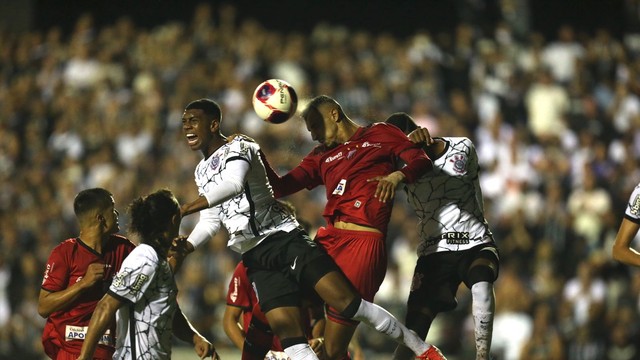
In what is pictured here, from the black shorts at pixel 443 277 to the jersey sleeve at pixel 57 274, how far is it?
9.40 ft

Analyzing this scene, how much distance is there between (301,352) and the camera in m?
7.21

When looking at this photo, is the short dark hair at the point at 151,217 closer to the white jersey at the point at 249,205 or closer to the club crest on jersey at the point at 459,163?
the white jersey at the point at 249,205

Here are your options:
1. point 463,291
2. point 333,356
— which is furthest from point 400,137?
point 463,291

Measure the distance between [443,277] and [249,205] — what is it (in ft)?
5.88

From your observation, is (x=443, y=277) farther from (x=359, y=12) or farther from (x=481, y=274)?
(x=359, y=12)

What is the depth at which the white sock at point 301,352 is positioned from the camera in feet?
23.6

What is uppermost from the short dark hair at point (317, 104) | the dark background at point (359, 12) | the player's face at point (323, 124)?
the dark background at point (359, 12)

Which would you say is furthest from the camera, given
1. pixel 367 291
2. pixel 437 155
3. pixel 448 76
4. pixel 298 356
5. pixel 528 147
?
pixel 448 76

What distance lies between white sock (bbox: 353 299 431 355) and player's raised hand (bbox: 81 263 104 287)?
1835 millimetres

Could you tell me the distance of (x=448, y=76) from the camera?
16672 mm

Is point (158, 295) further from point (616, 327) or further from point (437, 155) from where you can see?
point (616, 327)

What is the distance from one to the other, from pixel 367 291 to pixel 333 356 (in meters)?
0.56

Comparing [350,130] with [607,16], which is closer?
Result: [350,130]

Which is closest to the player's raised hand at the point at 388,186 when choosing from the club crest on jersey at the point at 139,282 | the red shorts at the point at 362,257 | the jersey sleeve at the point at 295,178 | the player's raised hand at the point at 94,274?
the red shorts at the point at 362,257
